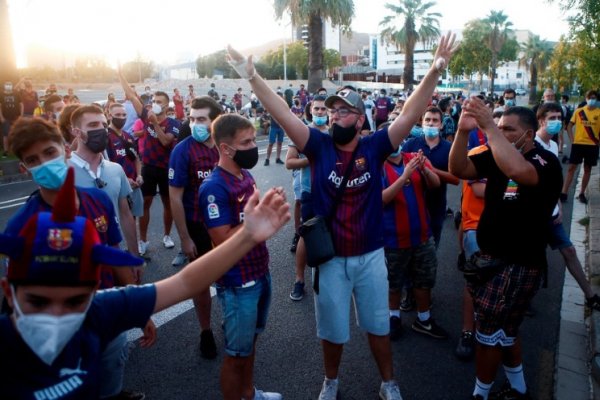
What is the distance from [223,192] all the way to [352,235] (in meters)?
0.84

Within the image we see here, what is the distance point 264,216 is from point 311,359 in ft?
7.61

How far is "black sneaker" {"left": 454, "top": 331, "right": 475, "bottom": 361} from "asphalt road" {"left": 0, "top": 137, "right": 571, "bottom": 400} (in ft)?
0.19

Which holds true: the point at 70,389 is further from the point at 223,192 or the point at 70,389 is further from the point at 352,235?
the point at 352,235

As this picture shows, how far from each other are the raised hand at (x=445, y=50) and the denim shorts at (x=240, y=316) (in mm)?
1742

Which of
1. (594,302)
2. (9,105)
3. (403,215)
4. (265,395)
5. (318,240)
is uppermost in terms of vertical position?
(9,105)

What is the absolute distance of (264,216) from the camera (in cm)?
176

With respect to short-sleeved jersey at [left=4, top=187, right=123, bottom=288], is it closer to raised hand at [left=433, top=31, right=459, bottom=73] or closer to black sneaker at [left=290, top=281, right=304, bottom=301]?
raised hand at [left=433, top=31, right=459, bottom=73]

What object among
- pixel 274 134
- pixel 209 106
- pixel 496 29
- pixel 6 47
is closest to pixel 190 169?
pixel 209 106

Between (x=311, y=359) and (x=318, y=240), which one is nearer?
(x=318, y=240)

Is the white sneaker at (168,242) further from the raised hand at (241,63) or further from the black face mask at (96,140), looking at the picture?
the raised hand at (241,63)

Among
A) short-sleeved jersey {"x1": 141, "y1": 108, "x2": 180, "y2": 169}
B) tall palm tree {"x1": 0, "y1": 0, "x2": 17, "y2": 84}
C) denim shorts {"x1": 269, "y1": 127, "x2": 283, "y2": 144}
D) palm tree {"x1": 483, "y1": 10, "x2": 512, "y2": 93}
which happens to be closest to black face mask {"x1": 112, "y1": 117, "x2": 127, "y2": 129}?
short-sleeved jersey {"x1": 141, "y1": 108, "x2": 180, "y2": 169}

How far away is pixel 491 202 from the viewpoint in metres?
2.88

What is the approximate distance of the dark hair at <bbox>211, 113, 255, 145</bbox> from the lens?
2875mm

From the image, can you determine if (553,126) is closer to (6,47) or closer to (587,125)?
(587,125)
